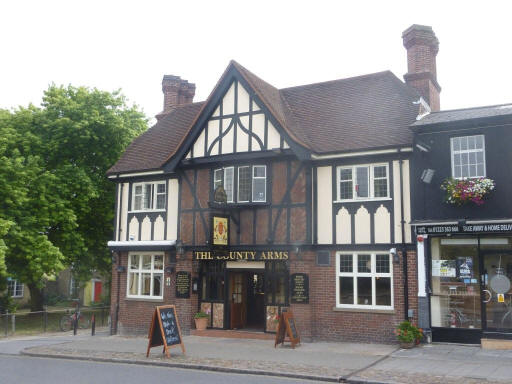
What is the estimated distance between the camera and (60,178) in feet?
85.4

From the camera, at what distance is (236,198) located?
18.7m

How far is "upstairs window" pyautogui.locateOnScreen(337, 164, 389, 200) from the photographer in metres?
17.0

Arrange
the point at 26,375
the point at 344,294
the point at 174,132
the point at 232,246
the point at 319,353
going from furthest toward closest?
the point at 174,132, the point at 232,246, the point at 344,294, the point at 319,353, the point at 26,375

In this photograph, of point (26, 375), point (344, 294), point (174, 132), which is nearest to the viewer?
point (26, 375)

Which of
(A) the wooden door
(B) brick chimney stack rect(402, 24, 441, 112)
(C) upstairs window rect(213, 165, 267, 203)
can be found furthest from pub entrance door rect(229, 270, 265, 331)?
(B) brick chimney stack rect(402, 24, 441, 112)

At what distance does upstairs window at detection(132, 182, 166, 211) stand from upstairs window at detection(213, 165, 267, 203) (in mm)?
2990

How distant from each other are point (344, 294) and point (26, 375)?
9548 millimetres

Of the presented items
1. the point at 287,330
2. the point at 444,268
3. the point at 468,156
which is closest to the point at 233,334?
the point at 287,330

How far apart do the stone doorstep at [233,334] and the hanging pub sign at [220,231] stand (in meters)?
3.10

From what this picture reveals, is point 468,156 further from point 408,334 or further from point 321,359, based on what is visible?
point 321,359

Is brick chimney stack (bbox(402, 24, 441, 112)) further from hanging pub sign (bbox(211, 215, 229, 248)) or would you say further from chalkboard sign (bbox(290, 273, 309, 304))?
hanging pub sign (bbox(211, 215, 229, 248))

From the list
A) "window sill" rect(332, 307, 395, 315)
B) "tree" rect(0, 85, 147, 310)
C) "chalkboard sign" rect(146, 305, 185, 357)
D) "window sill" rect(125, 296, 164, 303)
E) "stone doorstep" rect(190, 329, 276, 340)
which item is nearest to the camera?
"chalkboard sign" rect(146, 305, 185, 357)

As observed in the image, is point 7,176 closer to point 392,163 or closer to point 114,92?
point 114,92

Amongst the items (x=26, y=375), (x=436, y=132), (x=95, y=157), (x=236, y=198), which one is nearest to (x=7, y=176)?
(x=95, y=157)
